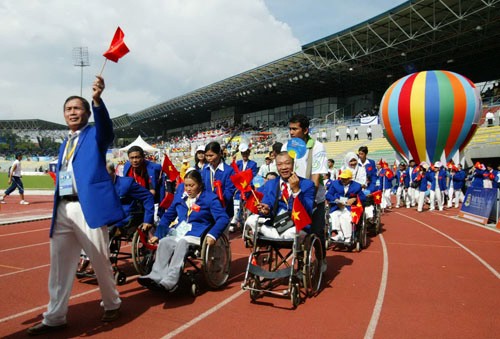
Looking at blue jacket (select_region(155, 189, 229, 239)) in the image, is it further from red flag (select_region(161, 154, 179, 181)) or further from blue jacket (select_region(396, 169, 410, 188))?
blue jacket (select_region(396, 169, 410, 188))

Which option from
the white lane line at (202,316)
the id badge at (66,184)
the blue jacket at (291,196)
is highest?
the id badge at (66,184)

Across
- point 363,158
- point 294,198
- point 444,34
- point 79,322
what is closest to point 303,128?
point 294,198

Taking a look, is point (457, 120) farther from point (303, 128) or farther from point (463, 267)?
point (303, 128)

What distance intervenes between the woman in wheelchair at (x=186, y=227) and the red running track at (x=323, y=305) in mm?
408

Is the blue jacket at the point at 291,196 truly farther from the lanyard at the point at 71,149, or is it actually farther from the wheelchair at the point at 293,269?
the lanyard at the point at 71,149

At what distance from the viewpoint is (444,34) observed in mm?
24984

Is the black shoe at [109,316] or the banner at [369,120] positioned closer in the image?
the black shoe at [109,316]

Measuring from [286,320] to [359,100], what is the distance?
37.1m

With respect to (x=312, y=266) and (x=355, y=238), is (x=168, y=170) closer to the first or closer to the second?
(x=312, y=266)

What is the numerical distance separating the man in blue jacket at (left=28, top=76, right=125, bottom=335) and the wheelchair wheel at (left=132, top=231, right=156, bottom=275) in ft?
3.92

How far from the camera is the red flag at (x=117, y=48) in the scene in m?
3.01

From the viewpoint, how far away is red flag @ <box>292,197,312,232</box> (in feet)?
12.9

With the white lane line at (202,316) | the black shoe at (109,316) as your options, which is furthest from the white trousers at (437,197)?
the black shoe at (109,316)

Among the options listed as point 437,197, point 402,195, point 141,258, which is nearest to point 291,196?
point 141,258
